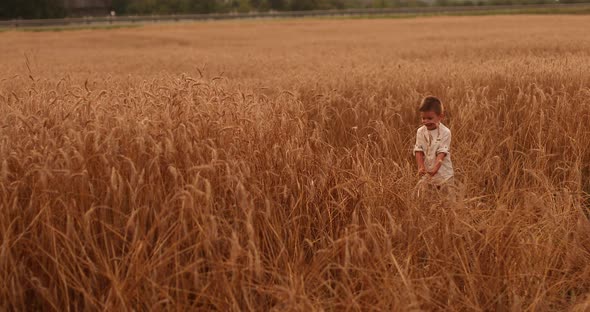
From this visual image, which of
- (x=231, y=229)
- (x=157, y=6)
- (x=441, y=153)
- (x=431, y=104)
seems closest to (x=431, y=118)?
(x=431, y=104)

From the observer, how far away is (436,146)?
12.3ft

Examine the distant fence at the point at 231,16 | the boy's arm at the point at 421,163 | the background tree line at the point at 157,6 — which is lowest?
the boy's arm at the point at 421,163

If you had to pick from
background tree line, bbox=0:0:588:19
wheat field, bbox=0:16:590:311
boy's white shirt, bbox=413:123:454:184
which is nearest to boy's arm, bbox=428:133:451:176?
boy's white shirt, bbox=413:123:454:184

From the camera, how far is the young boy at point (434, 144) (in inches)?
145

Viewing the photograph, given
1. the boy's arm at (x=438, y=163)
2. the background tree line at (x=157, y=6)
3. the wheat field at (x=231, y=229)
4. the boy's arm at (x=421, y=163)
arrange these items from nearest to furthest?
the wheat field at (x=231, y=229)
the boy's arm at (x=438, y=163)
the boy's arm at (x=421, y=163)
the background tree line at (x=157, y=6)

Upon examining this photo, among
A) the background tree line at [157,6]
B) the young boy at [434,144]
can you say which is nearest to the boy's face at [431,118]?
the young boy at [434,144]

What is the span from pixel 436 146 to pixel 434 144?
2cm

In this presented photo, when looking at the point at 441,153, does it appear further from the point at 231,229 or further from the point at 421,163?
the point at 231,229

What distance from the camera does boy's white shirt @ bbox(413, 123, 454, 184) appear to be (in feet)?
12.3

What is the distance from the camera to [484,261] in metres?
2.67

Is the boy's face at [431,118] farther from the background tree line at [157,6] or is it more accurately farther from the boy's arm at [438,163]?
the background tree line at [157,6]

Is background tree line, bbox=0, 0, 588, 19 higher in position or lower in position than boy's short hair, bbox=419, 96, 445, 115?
higher

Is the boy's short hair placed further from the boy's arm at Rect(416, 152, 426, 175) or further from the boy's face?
the boy's arm at Rect(416, 152, 426, 175)

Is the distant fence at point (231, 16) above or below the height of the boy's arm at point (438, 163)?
above
